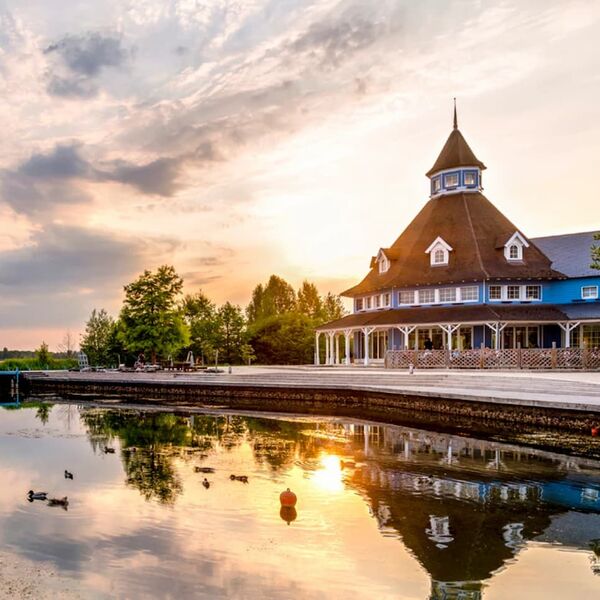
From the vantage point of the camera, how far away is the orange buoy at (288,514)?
1319 centimetres

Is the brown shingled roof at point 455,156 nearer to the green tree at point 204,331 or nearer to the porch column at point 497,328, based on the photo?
the porch column at point 497,328

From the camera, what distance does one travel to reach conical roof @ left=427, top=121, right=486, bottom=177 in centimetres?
5275

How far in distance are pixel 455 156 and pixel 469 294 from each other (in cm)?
1521

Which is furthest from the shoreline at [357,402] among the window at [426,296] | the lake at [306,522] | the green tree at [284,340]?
the green tree at [284,340]

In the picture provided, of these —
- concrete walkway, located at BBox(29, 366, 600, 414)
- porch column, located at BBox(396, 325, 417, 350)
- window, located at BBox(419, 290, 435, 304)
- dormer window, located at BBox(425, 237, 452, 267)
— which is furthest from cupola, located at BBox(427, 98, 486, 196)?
concrete walkway, located at BBox(29, 366, 600, 414)

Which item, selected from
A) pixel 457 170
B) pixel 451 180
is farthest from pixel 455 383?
pixel 457 170

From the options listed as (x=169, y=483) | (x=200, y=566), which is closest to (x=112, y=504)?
(x=169, y=483)

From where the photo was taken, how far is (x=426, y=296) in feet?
151

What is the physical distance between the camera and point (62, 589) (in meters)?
9.68

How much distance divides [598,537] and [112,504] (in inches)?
437

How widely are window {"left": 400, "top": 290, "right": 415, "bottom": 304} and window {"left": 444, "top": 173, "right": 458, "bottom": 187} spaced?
1270cm

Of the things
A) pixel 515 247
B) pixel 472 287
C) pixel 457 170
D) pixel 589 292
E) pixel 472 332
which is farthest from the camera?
pixel 457 170

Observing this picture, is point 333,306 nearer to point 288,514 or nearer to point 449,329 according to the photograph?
point 449,329

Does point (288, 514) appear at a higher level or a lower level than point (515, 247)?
lower
